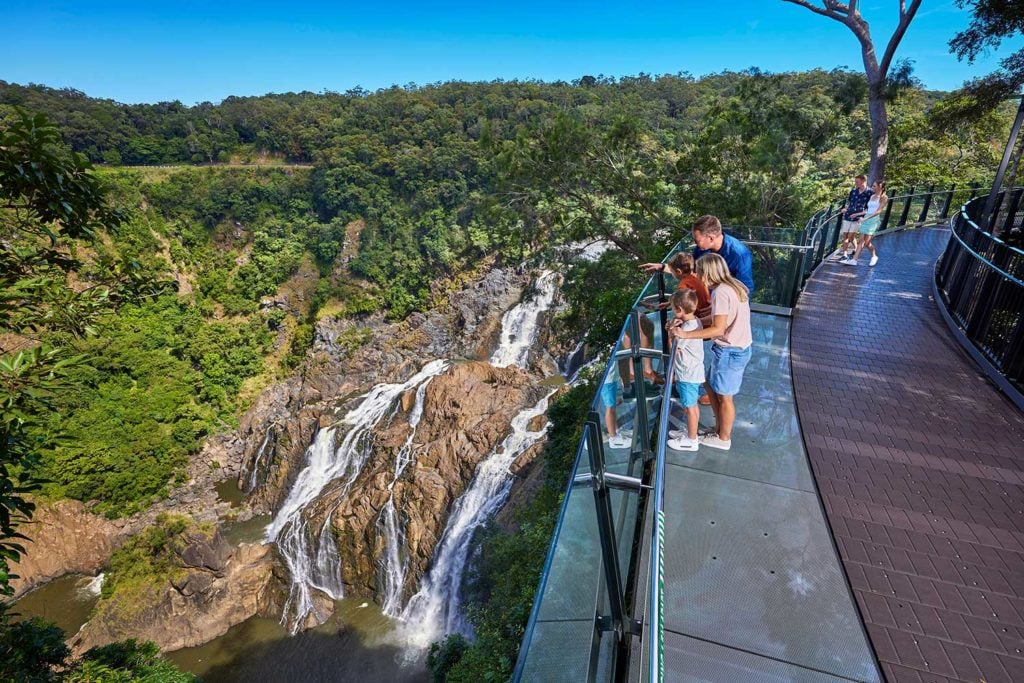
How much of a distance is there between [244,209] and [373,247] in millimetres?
15592

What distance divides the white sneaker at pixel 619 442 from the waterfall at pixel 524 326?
22225 mm

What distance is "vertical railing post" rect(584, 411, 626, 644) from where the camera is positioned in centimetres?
208

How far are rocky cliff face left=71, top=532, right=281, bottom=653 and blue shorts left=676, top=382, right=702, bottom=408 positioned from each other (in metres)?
18.3

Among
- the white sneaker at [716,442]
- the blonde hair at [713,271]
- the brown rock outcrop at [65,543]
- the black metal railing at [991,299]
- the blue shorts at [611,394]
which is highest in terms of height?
the blonde hair at [713,271]

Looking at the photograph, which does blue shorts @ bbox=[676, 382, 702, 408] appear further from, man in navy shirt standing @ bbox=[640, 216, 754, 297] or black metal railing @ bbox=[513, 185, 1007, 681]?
man in navy shirt standing @ bbox=[640, 216, 754, 297]

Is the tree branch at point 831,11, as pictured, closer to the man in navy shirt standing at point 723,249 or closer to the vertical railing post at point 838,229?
the vertical railing post at point 838,229

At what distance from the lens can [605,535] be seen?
2277mm

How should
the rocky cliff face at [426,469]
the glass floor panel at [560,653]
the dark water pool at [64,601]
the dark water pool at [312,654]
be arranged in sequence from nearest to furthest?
the glass floor panel at [560,653] → the dark water pool at [312,654] → the rocky cliff face at [426,469] → the dark water pool at [64,601]

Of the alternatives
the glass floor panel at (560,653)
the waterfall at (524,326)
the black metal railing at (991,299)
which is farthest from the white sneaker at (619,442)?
the waterfall at (524,326)

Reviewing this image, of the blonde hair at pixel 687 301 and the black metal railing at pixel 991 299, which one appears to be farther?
the black metal railing at pixel 991 299

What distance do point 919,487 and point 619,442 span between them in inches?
120

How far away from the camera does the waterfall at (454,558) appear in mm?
15359

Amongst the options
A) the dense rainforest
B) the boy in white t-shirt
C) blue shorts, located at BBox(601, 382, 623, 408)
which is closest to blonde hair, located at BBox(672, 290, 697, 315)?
the boy in white t-shirt

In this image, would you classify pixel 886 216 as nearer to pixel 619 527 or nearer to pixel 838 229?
pixel 838 229
